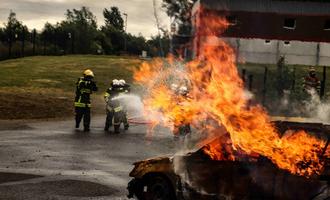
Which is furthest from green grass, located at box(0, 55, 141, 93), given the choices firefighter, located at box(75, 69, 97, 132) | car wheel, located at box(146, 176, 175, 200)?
car wheel, located at box(146, 176, 175, 200)

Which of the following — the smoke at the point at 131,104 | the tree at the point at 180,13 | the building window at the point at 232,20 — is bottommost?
the smoke at the point at 131,104

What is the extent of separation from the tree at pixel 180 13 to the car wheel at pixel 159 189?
658 cm

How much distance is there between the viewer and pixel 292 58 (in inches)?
1922

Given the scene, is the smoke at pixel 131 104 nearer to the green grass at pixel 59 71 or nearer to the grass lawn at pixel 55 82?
the grass lawn at pixel 55 82

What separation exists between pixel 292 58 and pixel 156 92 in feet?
130

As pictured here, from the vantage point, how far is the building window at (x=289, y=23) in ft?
164

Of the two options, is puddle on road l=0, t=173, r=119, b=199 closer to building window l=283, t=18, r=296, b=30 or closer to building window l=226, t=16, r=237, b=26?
building window l=226, t=16, r=237, b=26

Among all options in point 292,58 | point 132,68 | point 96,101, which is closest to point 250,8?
point 292,58

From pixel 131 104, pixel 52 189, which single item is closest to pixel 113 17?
pixel 131 104

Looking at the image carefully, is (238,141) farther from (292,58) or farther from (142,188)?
(292,58)

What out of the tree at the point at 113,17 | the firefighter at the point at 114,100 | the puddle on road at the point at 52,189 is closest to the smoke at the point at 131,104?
the firefighter at the point at 114,100

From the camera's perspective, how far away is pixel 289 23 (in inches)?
1984

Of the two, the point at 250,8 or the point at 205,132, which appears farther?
the point at 250,8

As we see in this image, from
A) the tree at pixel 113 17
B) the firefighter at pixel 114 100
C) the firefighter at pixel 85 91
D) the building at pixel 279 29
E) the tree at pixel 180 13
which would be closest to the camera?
the tree at pixel 180 13
